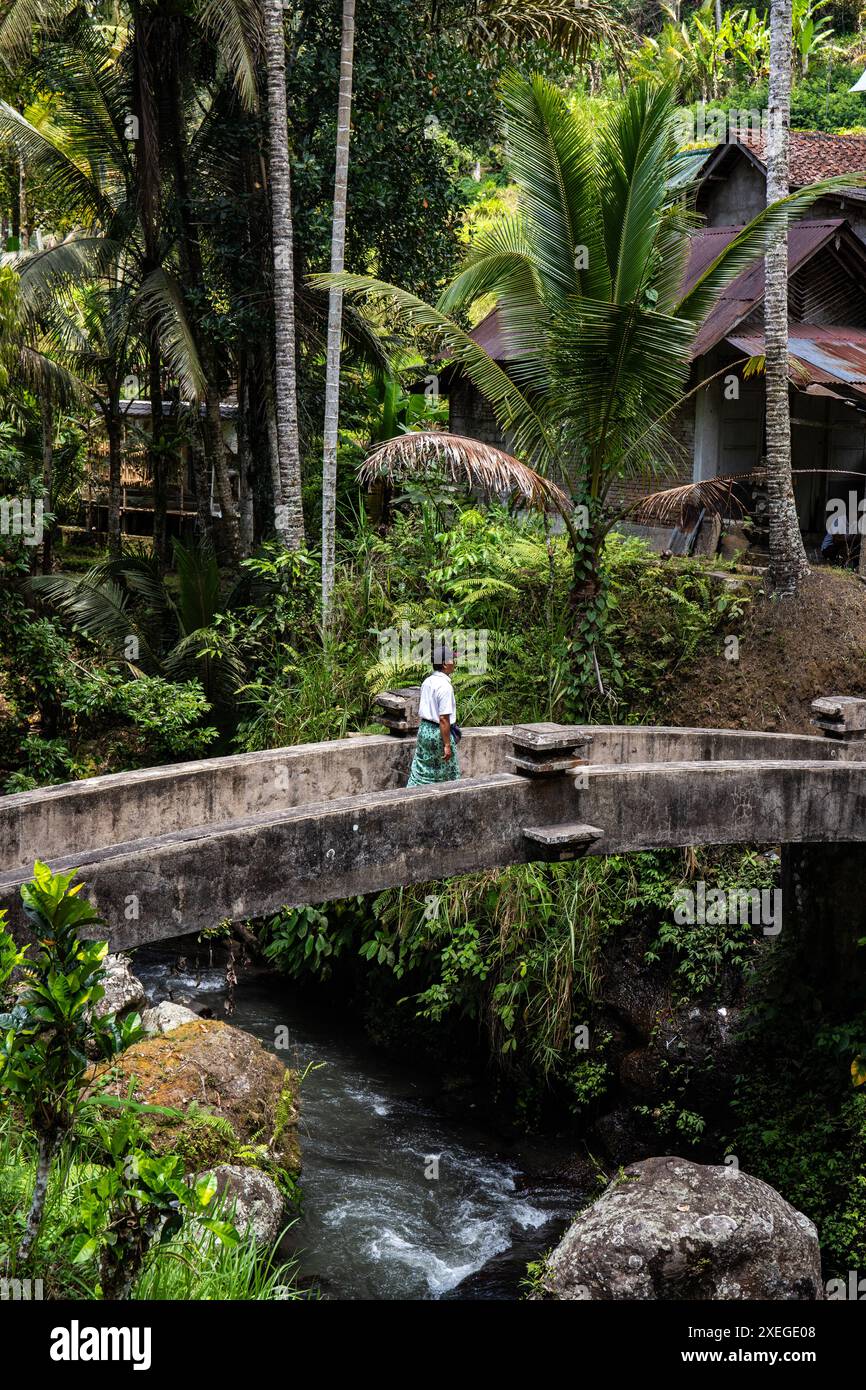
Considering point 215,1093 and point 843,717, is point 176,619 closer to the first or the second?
point 215,1093

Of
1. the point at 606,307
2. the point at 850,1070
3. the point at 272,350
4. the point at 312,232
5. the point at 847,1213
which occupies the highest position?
the point at 312,232

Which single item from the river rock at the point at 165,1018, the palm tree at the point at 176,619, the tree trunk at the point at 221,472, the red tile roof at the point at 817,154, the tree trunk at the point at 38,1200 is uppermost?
the red tile roof at the point at 817,154

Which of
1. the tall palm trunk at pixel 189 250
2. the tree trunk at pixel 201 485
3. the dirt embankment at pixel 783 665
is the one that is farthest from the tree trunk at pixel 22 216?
the dirt embankment at pixel 783 665

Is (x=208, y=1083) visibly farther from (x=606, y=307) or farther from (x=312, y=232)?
(x=312, y=232)

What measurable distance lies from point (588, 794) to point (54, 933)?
14.3ft

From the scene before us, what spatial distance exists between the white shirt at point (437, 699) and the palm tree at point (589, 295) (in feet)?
8.97

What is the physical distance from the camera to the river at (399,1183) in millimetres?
8883

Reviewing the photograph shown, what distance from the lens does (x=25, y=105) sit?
20.4 meters

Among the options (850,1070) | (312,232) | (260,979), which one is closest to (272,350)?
(312,232)

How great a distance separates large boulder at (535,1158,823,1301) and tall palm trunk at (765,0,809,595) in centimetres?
642

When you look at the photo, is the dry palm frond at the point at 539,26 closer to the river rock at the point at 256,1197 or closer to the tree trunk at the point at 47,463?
the tree trunk at the point at 47,463

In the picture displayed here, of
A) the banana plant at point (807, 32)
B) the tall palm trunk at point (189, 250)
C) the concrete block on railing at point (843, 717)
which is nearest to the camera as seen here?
the concrete block on railing at point (843, 717)

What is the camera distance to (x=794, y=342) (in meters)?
15.0

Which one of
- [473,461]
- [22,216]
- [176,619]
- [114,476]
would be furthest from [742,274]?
[22,216]
